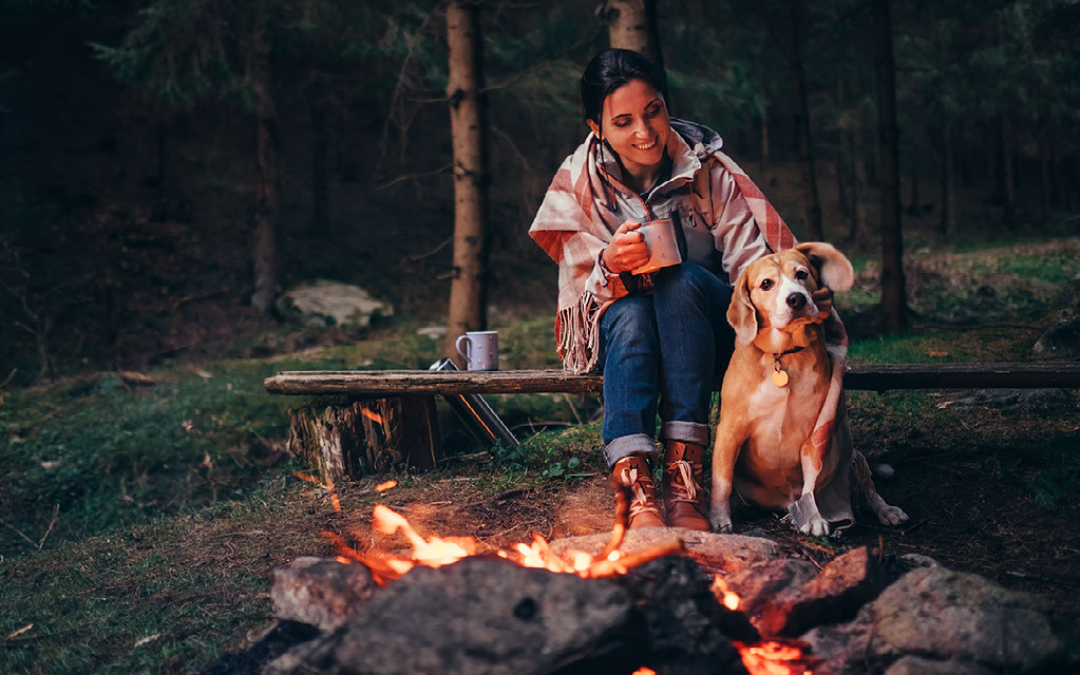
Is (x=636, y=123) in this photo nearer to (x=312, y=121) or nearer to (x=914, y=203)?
(x=312, y=121)

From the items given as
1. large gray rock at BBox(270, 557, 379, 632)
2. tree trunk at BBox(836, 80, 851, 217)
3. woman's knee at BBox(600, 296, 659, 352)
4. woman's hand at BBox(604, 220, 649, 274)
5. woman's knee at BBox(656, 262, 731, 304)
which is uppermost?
tree trunk at BBox(836, 80, 851, 217)

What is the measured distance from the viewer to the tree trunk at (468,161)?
6430 mm

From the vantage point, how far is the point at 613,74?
124 inches

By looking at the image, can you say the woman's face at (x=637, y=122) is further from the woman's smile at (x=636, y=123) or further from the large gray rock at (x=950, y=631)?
the large gray rock at (x=950, y=631)

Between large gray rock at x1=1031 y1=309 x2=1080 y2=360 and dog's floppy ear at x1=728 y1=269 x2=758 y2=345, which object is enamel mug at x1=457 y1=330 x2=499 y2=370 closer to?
dog's floppy ear at x1=728 y1=269 x2=758 y2=345

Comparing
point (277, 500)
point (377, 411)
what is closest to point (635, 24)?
point (377, 411)

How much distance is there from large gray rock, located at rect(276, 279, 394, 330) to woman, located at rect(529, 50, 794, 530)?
8.37 m

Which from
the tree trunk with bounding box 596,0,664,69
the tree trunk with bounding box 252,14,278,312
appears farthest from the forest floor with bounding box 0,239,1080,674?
the tree trunk with bounding box 252,14,278,312

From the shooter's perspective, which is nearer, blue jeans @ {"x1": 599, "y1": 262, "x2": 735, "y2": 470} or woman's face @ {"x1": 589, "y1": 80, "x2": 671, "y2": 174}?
blue jeans @ {"x1": 599, "y1": 262, "x2": 735, "y2": 470}

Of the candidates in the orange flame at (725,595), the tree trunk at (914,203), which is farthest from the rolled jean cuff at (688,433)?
the tree trunk at (914,203)

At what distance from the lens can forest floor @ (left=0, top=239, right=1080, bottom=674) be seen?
2596mm

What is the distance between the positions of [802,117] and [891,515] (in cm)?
870

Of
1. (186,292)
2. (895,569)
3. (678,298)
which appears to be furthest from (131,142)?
(895,569)

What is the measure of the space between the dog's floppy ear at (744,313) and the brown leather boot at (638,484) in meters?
0.59
